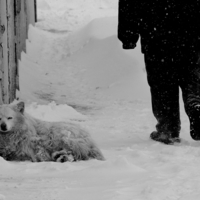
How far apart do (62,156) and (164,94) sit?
164cm

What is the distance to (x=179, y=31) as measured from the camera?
6.72 m

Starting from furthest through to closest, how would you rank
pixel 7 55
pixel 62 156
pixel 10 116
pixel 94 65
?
pixel 94 65 < pixel 7 55 < pixel 10 116 < pixel 62 156

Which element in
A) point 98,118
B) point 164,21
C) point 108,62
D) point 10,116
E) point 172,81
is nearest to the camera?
point 10,116

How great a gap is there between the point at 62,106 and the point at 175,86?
2693mm

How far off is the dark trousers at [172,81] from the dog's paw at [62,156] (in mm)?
1510

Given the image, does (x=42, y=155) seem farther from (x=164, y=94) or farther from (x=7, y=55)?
(x=7, y=55)

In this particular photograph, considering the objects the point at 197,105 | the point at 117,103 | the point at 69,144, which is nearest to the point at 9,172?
the point at 69,144

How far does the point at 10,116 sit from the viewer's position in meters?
5.93

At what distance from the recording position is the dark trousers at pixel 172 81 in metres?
6.77

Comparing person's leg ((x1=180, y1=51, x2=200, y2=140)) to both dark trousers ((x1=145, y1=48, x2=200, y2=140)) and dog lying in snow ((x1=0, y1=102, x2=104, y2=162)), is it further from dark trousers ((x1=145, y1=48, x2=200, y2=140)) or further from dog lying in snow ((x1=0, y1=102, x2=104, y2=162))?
dog lying in snow ((x1=0, y1=102, x2=104, y2=162))

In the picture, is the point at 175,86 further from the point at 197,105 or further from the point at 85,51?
the point at 85,51

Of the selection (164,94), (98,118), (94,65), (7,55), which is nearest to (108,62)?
(94,65)

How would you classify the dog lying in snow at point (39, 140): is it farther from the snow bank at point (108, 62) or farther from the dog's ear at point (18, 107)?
the snow bank at point (108, 62)

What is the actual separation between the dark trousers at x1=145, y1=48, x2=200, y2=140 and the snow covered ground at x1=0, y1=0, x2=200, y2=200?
314 millimetres
